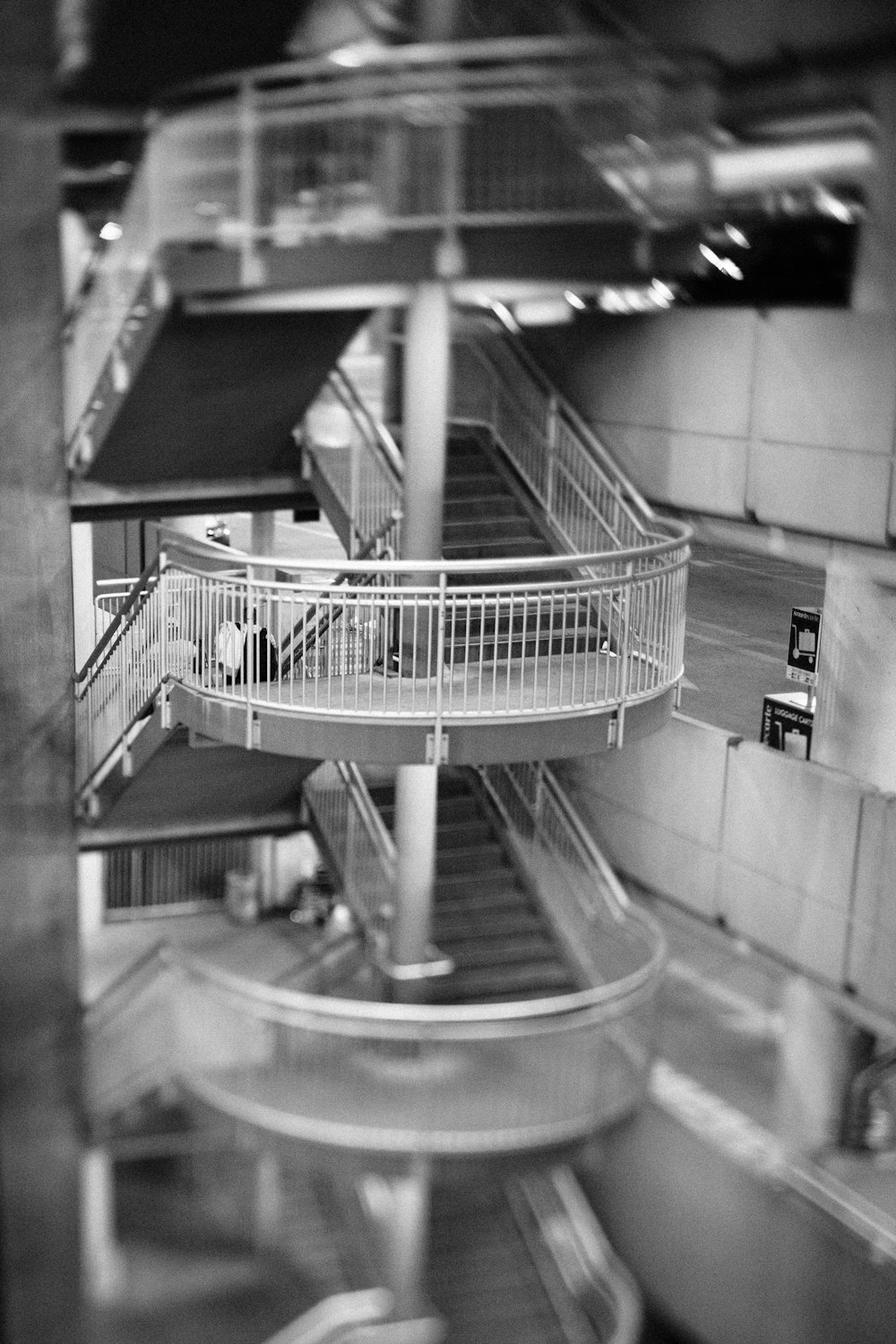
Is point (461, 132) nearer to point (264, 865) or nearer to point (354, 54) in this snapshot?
point (354, 54)

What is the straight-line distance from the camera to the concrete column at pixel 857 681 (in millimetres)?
3004

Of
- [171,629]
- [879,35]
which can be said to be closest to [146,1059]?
[171,629]

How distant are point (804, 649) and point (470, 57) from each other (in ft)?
4.68

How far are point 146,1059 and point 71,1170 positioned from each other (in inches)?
9.5

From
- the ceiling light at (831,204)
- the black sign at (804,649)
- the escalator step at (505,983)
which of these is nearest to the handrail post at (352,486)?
the black sign at (804,649)

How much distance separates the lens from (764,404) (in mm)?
2637

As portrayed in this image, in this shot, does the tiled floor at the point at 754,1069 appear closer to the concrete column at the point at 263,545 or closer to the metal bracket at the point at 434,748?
the metal bracket at the point at 434,748

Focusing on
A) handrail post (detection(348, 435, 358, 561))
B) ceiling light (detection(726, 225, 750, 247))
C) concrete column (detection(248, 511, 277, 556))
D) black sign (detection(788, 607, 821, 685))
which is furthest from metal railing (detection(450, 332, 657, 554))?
ceiling light (detection(726, 225, 750, 247))

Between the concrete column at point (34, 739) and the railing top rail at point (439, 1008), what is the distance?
31 cm

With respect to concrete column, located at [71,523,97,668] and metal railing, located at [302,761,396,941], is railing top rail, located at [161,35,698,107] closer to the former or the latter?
concrete column, located at [71,523,97,668]

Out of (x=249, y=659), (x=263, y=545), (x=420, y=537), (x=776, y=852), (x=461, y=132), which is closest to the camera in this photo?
(x=461, y=132)

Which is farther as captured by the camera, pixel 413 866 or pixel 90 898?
pixel 413 866

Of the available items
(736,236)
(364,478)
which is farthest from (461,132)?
(364,478)

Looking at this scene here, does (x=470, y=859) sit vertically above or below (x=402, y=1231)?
above
